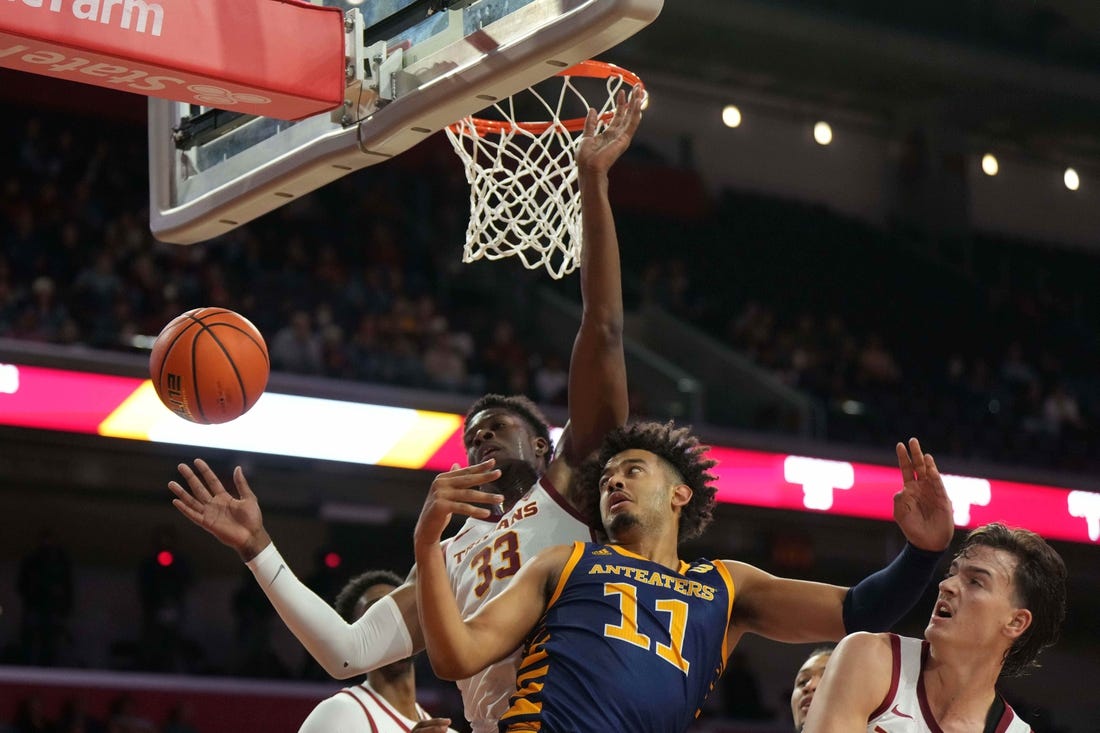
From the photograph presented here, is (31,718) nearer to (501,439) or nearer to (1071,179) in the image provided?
(501,439)

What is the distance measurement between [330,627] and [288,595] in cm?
16

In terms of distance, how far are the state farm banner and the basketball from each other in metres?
0.80

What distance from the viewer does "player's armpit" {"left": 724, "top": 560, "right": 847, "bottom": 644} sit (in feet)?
12.6

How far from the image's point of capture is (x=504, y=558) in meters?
4.23

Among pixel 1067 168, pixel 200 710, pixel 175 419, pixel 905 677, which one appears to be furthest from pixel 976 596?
pixel 1067 168

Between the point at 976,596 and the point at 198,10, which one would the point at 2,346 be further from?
the point at 976,596

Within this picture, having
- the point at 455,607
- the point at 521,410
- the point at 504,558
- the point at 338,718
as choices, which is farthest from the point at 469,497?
the point at 338,718

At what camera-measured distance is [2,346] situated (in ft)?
30.3

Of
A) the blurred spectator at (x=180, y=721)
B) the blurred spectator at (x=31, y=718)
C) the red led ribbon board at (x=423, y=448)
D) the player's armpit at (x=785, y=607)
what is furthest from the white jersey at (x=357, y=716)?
the blurred spectator at (x=180, y=721)

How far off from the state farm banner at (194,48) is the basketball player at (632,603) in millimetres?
1175

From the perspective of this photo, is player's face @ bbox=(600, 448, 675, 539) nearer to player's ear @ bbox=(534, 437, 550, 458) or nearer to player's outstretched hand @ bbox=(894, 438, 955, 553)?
player's outstretched hand @ bbox=(894, 438, 955, 553)

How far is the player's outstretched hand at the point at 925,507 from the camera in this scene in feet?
12.2

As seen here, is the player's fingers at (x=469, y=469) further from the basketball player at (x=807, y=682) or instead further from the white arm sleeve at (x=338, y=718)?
the basketball player at (x=807, y=682)

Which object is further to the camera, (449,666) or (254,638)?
(254,638)
